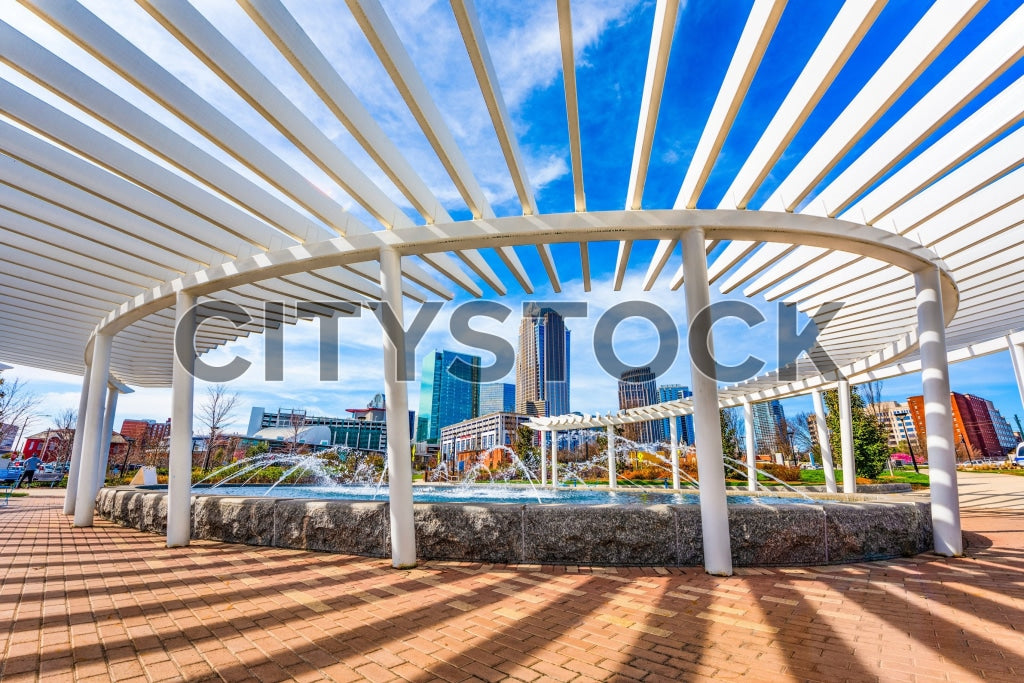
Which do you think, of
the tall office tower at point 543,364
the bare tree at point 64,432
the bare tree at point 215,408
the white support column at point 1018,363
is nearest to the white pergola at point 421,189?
the white support column at point 1018,363

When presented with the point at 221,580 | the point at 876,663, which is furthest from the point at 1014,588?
the point at 221,580

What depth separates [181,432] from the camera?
6164mm

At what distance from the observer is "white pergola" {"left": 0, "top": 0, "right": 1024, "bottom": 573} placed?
347cm

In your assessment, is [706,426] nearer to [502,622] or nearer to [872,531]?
[872,531]

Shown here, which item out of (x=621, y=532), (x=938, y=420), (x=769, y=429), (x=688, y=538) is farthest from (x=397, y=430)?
(x=769, y=429)

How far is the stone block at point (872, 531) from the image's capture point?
15.7 feet

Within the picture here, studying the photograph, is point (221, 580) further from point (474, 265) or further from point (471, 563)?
point (474, 265)

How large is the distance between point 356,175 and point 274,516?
4.36m

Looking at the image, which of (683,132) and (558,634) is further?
(683,132)

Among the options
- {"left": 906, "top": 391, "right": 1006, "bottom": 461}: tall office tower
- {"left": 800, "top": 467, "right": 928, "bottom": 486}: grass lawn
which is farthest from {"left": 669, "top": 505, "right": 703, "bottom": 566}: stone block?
{"left": 906, "top": 391, "right": 1006, "bottom": 461}: tall office tower

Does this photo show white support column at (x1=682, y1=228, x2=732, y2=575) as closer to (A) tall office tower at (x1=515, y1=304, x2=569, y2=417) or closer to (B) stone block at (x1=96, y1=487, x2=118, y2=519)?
(B) stone block at (x1=96, y1=487, x2=118, y2=519)

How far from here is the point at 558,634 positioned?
114 inches

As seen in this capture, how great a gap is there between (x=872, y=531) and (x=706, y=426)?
237cm

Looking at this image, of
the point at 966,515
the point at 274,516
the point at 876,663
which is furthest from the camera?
the point at 966,515
